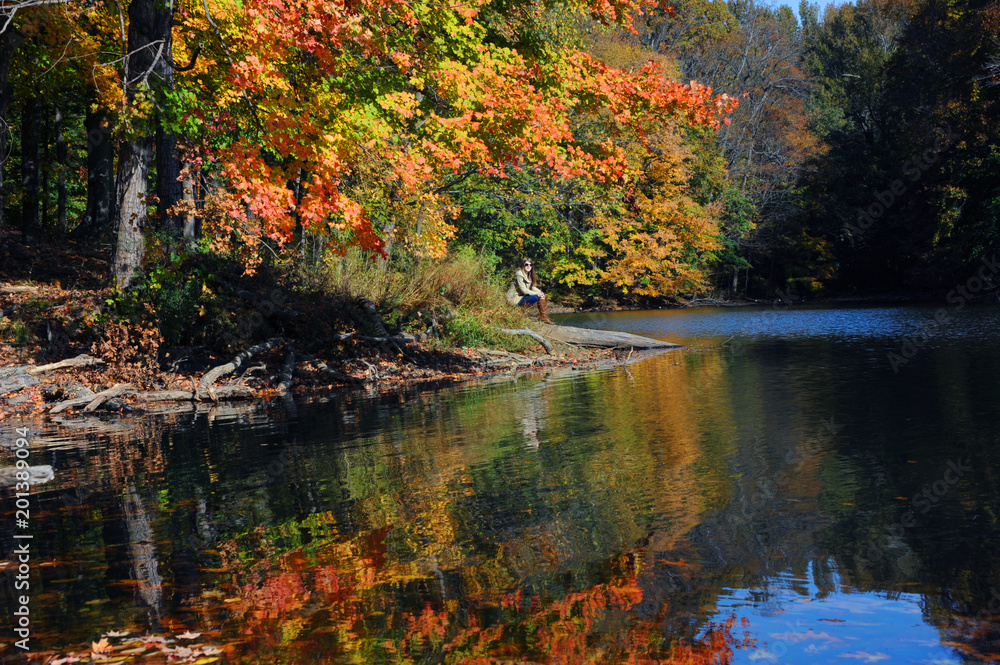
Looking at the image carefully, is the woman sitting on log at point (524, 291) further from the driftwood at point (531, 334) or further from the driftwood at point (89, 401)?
the driftwood at point (89, 401)

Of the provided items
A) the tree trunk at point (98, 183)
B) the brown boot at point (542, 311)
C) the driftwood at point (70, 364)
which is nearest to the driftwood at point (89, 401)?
the driftwood at point (70, 364)

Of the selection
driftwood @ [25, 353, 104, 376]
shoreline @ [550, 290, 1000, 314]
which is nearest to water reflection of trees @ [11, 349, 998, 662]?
driftwood @ [25, 353, 104, 376]

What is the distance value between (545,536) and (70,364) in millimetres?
10318

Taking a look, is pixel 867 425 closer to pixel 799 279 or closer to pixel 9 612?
pixel 9 612

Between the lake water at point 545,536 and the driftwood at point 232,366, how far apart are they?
292cm

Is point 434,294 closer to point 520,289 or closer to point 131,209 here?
point 520,289

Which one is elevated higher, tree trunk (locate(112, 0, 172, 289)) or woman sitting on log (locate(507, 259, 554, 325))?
tree trunk (locate(112, 0, 172, 289))

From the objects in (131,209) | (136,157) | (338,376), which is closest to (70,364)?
(131,209)

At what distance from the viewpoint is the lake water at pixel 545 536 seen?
10.3ft

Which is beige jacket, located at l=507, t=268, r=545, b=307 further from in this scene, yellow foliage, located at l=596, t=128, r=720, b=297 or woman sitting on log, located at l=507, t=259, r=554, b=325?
yellow foliage, located at l=596, t=128, r=720, b=297

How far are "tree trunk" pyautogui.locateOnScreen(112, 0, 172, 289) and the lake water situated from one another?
4.28 metres

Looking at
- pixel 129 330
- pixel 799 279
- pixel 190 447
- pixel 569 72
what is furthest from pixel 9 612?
pixel 799 279

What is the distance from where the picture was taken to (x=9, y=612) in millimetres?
3607

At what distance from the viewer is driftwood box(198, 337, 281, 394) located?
1209cm
